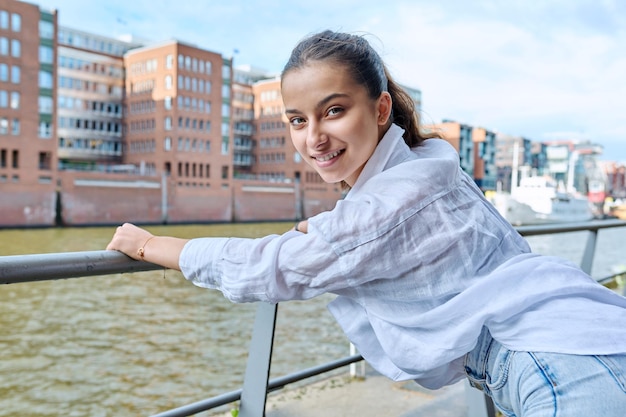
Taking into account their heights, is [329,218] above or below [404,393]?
above

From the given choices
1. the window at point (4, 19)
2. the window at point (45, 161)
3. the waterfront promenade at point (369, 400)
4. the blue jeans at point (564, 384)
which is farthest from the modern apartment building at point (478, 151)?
the blue jeans at point (564, 384)

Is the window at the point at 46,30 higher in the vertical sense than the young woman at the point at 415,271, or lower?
higher

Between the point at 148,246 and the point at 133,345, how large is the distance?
11479mm

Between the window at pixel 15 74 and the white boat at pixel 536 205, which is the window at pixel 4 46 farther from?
the white boat at pixel 536 205

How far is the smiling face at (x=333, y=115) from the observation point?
1077 millimetres

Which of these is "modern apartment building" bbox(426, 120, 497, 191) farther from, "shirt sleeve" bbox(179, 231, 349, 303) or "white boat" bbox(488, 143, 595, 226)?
"shirt sleeve" bbox(179, 231, 349, 303)

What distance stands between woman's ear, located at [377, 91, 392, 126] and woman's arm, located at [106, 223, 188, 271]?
425 mm

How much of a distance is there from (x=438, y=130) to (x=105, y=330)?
41.7 feet

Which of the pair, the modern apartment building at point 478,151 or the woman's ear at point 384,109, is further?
the modern apartment building at point 478,151

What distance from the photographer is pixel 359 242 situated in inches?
37.8

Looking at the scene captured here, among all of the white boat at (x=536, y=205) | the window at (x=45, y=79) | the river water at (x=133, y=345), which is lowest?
the river water at (x=133, y=345)

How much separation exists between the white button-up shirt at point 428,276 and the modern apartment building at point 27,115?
38.7 metres

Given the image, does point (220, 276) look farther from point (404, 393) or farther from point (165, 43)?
point (165, 43)

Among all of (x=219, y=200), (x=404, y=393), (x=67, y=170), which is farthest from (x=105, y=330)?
(x=219, y=200)
